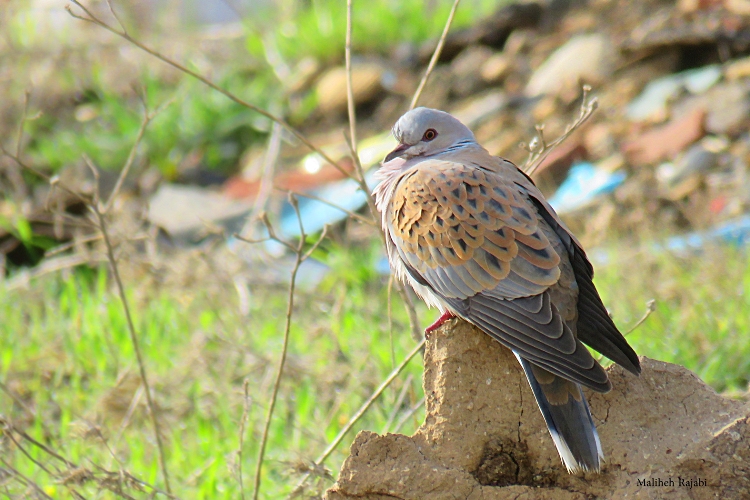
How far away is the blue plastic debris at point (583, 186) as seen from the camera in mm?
6277

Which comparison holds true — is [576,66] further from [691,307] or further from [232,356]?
[232,356]

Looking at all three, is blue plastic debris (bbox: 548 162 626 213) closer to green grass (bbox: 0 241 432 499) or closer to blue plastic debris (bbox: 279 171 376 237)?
blue plastic debris (bbox: 279 171 376 237)

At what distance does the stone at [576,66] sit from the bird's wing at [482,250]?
16.0 feet

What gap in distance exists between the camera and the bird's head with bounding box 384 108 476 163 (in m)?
3.46

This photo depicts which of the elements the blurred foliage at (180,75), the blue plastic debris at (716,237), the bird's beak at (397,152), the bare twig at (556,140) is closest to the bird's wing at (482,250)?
the bare twig at (556,140)

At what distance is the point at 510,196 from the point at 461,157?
413mm

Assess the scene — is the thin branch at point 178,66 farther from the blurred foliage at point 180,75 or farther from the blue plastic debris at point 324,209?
the blurred foliage at point 180,75

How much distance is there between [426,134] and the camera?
3500 mm

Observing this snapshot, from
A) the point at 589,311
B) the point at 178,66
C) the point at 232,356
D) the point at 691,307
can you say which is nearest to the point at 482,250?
the point at 589,311

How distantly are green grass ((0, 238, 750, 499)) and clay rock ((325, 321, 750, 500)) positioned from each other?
78cm

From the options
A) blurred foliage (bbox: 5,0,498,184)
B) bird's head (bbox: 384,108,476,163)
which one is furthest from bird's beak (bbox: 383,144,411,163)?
blurred foliage (bbox: 5,0,498,184)

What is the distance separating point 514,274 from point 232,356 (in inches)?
91.1

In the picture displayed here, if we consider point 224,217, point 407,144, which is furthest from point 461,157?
point 224,217

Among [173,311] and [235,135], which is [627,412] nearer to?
[173,311]
